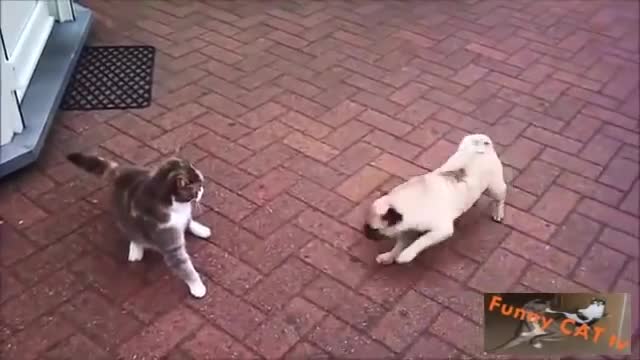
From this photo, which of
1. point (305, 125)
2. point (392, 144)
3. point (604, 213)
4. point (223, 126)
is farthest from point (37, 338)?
point (604, 213)

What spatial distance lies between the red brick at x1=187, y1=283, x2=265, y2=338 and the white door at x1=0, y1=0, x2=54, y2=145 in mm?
715

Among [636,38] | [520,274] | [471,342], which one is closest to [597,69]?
[636,38]

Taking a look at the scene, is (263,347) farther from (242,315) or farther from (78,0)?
(78,0)

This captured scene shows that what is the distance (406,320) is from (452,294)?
161 mm

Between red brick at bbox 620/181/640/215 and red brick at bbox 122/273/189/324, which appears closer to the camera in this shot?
red brick at bbox 620/181/640/215

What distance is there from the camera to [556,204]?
2207mm

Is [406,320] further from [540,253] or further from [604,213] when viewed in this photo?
[604,213]

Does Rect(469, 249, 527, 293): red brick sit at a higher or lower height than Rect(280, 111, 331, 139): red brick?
higher

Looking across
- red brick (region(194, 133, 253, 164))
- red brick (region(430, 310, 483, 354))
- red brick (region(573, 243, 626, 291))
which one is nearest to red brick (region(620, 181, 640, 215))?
red brick (region(573, 243, 626, 291))

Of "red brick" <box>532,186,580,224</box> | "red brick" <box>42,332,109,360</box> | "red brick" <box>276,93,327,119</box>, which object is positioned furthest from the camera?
"red brick" <box>276,93,327,119</box>

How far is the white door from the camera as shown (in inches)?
83.7

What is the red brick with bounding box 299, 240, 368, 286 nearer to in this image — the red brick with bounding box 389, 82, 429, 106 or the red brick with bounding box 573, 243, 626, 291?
the red brick with bounding box 573, 243, 626, 291

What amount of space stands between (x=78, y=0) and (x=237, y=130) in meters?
1.28

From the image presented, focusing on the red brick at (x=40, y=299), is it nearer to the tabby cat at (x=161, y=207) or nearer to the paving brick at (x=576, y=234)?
the tabby cat at (x=161, y=207)
